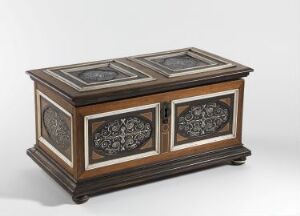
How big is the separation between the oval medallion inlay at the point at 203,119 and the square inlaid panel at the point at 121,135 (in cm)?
17

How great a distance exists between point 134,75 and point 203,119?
436 millimetres

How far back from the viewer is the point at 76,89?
445cm

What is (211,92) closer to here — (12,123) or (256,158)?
(256,158)

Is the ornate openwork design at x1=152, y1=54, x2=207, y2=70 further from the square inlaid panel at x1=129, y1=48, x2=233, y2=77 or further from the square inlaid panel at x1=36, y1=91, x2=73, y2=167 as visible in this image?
the square inlaid panel at x1=36, y1=91, x2=73, y2=167

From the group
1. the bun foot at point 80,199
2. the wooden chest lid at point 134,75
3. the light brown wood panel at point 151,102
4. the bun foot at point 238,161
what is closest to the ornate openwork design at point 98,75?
the wooden chest lid at point 134,75

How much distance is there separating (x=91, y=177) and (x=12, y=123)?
115cm

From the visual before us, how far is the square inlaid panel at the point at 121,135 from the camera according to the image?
176 inches

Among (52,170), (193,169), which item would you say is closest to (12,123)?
(52,170)

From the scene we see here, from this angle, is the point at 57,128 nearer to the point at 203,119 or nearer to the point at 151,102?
the point at 151,102

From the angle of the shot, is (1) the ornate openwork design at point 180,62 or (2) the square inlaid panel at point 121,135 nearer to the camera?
(2) the square inlaid panel at point 121,135

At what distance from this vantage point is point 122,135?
4.58 m

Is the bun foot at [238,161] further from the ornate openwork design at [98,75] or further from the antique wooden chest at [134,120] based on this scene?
the ornate openwork design at [98,75]

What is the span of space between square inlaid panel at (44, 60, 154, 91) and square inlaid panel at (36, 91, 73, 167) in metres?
0.14

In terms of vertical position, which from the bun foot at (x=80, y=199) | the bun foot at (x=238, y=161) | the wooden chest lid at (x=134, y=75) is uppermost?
the wooden chest lid at (x=134, y=75)
